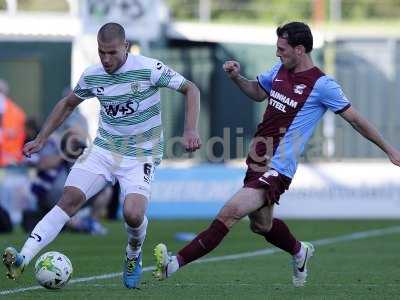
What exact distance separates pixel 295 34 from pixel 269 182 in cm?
121

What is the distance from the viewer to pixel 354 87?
2281cm

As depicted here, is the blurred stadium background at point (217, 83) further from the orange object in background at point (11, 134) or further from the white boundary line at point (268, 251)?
the white boundary line at point (268, 251)

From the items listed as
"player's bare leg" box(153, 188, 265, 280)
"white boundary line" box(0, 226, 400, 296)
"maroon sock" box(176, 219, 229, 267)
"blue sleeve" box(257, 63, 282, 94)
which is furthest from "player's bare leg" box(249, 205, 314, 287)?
"white boundary line" box(0, 226, 400, 296)

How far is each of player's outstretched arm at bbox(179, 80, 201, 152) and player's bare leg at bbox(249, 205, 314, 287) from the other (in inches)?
38.4

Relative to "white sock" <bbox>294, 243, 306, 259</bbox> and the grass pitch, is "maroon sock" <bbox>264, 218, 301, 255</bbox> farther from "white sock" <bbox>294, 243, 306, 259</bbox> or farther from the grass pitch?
the grass pitch

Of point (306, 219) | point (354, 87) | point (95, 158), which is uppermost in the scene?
point (95, 158)

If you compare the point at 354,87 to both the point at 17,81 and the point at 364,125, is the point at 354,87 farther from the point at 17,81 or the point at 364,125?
the point at 364,125

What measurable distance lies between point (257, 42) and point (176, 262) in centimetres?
1508

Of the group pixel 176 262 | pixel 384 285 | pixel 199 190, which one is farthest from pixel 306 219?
pixel 176 262

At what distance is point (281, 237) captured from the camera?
1013 centimetres

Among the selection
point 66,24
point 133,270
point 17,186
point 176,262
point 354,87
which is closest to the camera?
point 176,262

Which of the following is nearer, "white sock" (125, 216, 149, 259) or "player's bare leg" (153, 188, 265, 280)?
"player's bare leg" (153, 188, 265, 280)

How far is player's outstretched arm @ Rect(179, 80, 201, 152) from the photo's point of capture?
9.09 meters

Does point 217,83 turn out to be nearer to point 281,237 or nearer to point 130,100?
point 281,237
